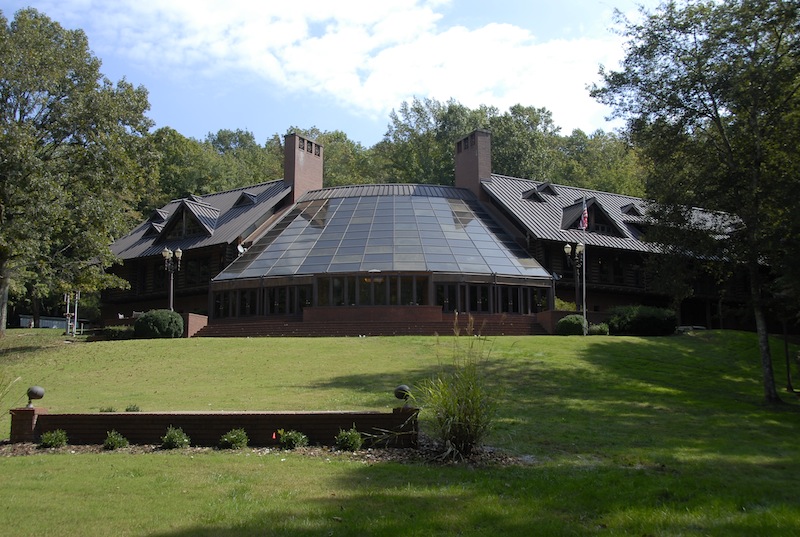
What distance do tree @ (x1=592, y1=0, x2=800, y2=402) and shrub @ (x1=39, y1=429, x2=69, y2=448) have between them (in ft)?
56.2

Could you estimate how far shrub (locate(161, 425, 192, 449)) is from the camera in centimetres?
1127

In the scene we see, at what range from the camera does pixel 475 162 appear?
48.2m

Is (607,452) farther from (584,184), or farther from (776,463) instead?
(584,184)

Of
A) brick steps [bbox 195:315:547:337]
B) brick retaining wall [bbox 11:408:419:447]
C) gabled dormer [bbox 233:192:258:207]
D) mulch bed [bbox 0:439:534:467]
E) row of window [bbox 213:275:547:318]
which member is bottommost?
mulch bed [bbox 0:439:534:467]

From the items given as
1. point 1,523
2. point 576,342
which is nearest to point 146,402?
point 1,523

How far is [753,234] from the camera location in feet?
67.4

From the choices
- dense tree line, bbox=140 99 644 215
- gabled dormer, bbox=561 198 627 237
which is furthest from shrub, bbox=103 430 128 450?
dense tree line, bbox=140 99 644 215

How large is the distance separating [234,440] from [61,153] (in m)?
23.7

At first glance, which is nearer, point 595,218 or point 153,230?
point 595,218

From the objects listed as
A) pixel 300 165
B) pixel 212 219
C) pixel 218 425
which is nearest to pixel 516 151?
pixel 300 165

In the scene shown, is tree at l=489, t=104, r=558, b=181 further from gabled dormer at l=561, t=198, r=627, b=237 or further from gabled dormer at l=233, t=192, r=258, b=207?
gabled dormer at l=233, t=192, r=258, b=207

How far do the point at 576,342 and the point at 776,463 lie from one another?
1563 cm

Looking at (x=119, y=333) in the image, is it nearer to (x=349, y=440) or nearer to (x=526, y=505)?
(x=349, y=440)

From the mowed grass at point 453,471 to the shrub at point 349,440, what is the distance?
380 millimetres
